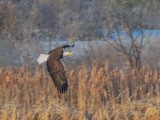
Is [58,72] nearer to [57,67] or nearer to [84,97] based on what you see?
[57,67]

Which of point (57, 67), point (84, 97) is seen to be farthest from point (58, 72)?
point (84, 97)

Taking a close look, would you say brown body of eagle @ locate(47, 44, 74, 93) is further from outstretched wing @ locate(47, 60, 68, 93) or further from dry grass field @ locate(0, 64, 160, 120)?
dry grass field @ locate(0, 64, 160, 120)

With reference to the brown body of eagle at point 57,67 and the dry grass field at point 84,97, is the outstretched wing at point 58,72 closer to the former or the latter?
the brown body of eagle at point 57,67

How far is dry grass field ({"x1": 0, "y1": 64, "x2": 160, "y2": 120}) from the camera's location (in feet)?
22.3

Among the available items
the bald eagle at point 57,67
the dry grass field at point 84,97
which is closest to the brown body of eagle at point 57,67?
the bald eagle at point 57,67

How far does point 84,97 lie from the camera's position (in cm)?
735

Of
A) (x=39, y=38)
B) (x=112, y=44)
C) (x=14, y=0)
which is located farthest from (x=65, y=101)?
(x=14, y=0)

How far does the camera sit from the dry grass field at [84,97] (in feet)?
22.3

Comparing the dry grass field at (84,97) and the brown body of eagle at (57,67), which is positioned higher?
the brown body of eagle at (57,67)

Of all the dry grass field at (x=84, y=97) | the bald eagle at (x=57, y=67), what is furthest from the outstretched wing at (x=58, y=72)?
the dry grass field at (x=84, y=97)

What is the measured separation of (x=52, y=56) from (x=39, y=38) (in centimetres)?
557

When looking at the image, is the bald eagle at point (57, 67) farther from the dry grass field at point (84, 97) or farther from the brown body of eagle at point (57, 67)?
the dry grass field at point (84, 97)

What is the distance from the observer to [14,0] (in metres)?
14.9

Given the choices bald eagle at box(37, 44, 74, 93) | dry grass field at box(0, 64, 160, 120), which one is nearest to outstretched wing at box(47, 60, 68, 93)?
bald eagle at box(37, 44, 74, 93)
